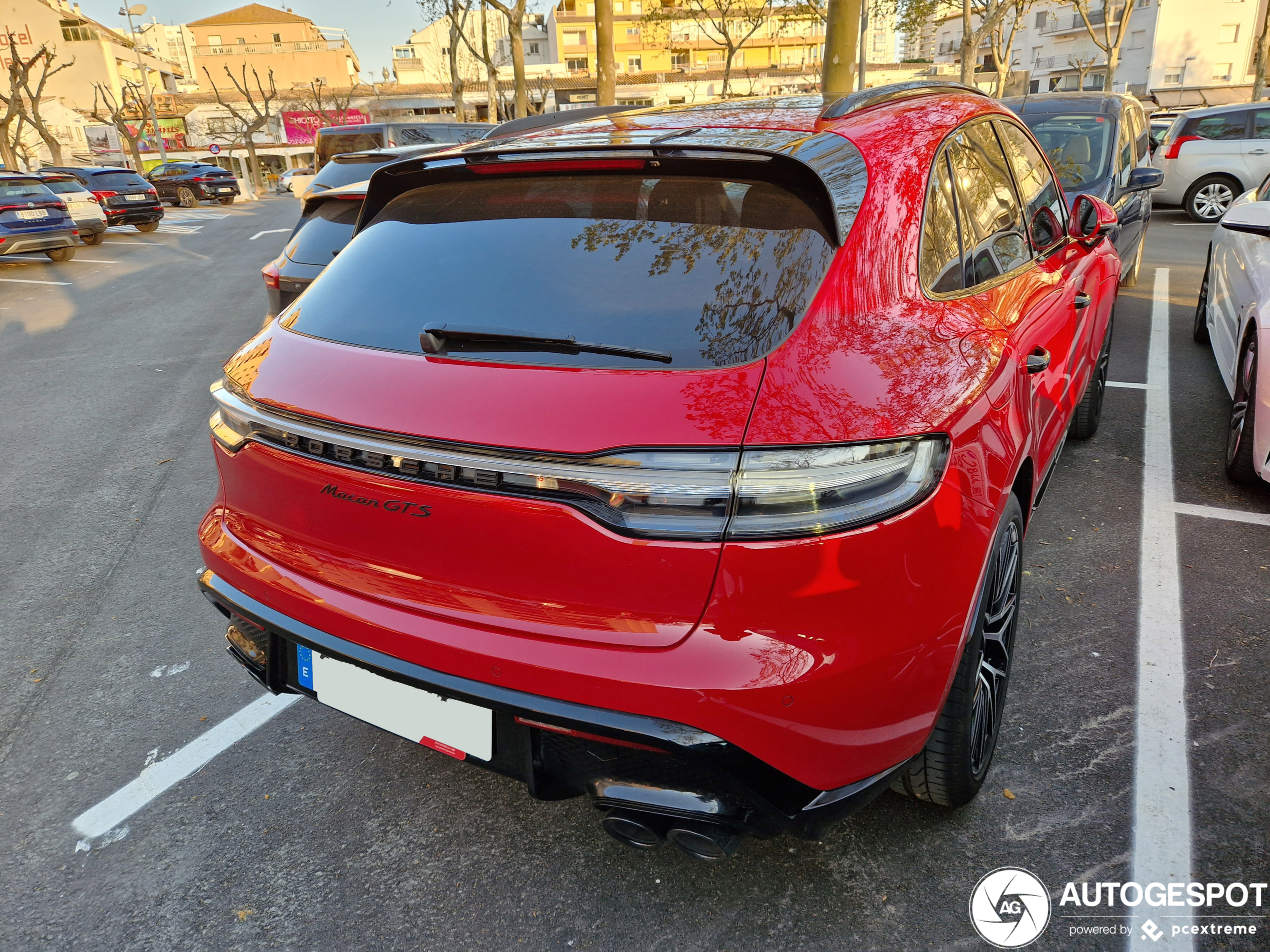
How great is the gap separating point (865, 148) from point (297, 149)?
74.5 metres

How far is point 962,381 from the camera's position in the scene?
1.82m

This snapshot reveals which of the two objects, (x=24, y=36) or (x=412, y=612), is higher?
(x=24, y=36)

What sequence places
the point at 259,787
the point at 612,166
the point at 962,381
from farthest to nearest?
the point at 259,787 → the point at 612,166 → the point at 962,381

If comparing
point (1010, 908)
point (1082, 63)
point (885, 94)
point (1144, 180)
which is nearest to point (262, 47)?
point (1082, 63)

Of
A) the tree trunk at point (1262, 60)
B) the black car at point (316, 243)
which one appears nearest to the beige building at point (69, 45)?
the tree trunk at point (1262, 60)

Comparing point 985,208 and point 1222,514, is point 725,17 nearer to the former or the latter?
point 1222,514

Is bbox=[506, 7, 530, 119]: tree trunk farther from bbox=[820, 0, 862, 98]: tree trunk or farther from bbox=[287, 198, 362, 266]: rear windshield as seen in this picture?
bbox=[287, 198, 362, 266]: rear windshield

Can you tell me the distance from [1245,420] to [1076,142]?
182 inches

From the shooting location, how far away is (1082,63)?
56.3 m

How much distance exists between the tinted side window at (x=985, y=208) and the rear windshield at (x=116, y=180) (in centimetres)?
2321

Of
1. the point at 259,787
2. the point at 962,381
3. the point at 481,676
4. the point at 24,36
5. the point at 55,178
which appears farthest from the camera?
the point at 24,36

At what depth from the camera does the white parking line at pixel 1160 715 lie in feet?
6.87

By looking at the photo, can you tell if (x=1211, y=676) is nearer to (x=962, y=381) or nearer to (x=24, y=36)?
(x=962, y=381)

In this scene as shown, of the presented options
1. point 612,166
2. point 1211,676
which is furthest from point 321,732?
point 1211,676
